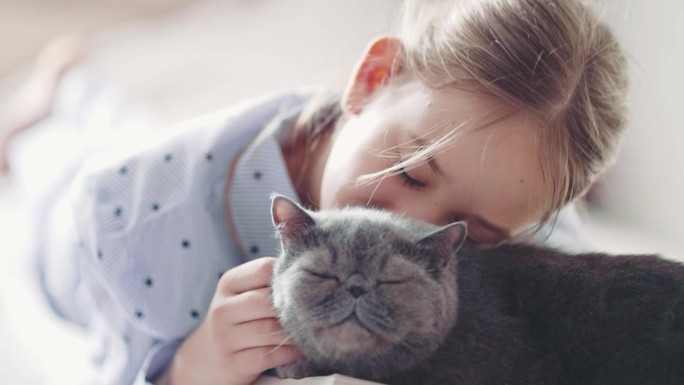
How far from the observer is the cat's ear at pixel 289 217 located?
761 millimetres

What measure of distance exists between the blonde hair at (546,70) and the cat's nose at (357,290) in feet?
0.90

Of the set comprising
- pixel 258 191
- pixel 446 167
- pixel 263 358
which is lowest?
pixel 263 358

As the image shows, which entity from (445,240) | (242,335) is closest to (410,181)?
(445,240)

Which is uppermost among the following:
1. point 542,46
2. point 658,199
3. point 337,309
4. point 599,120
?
point 542,46

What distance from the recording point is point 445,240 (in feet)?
2.42

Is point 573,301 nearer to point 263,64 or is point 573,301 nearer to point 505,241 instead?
point 505,241

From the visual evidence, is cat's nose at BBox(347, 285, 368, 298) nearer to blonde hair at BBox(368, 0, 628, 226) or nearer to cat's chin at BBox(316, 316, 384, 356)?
cat's chin at BBox(316, 316, 384, 356)

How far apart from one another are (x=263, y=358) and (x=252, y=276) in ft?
0.35

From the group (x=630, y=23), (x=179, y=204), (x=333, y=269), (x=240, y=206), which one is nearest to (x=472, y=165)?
(x=333, y=269)

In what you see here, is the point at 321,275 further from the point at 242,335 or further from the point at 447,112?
the point at 447,112

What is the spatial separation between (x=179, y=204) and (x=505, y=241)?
596mm

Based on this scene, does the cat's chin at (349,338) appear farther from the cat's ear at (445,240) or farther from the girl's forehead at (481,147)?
the girl's forehead at (481,147)

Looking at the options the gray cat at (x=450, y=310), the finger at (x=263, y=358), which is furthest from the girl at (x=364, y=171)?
the gray cat at (x=450, y=310)

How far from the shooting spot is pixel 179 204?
1.20 meters
